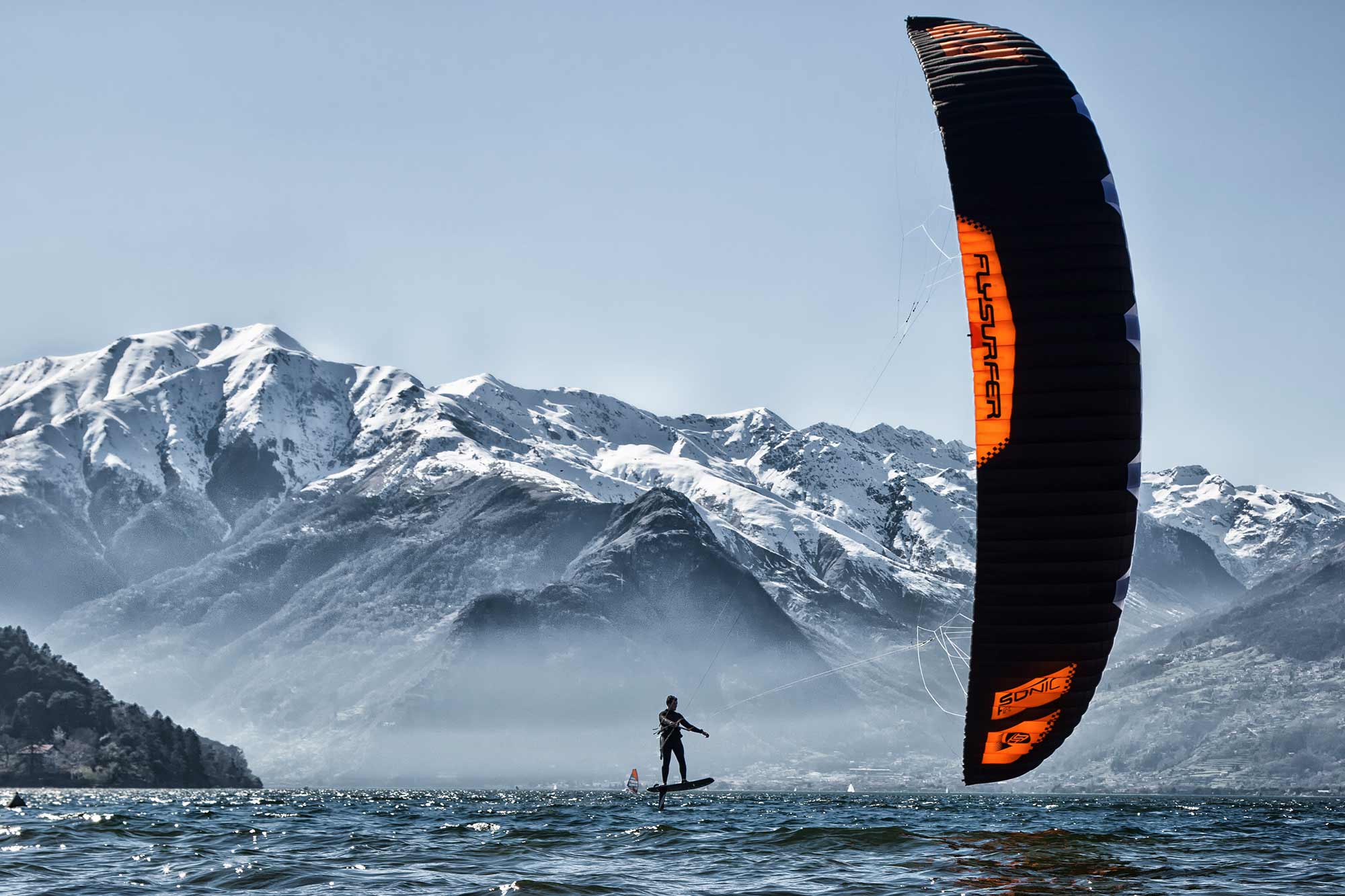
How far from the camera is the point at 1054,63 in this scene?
3047cm

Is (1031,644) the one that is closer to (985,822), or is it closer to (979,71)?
(979,71)

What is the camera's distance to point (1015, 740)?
3058 centimetres

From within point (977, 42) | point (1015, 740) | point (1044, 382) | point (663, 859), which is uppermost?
point (977, 42)

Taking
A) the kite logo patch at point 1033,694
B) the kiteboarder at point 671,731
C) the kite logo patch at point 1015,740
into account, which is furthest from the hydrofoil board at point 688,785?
the kite logo patch at point 1033,694

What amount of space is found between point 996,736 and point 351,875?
47.9 ft

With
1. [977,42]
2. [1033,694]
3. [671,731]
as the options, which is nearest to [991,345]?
[1033,694]

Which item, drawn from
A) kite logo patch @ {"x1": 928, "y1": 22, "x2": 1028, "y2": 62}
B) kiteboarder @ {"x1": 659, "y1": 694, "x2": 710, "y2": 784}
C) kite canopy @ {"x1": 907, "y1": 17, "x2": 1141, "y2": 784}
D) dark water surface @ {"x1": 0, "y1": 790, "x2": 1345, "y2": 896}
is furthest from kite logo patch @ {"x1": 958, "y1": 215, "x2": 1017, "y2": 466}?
kiteboarder @ {"x1": 659, "y1": 694, "x2": 710, "y2": 784}

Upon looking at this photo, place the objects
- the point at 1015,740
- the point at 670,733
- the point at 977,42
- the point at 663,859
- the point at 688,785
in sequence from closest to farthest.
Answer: the point at 1015,740 → the point at 977,42 → the point at 663,859 → the point at 670,733 → the point at 688,785

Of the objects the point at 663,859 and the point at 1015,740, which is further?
the point at 663,859

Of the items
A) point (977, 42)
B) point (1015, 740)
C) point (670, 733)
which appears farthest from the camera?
point (670, 733)

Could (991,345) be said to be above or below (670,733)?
above

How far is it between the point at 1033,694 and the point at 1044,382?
22.6ft

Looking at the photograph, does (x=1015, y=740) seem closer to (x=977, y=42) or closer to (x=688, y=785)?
(x=688, y=785)

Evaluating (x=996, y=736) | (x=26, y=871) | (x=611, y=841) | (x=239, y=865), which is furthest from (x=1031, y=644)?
(x=26, y=871)
